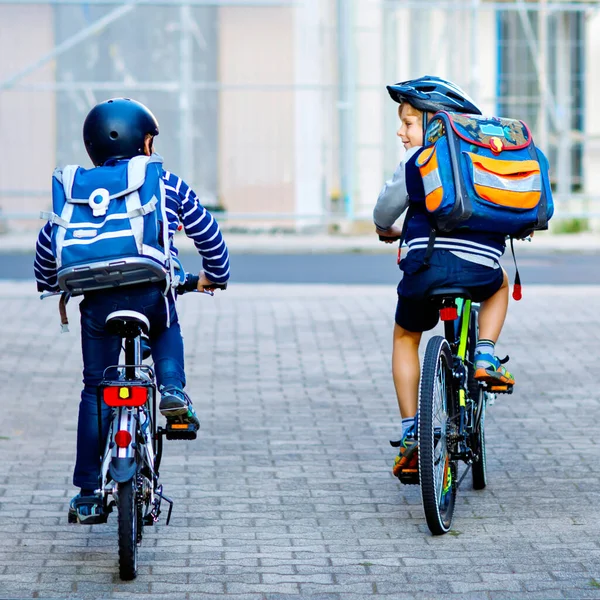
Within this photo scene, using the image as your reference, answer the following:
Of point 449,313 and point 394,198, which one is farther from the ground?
point 394,198

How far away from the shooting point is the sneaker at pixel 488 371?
5.52 m

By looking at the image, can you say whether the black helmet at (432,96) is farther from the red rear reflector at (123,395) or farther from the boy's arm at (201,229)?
the red rear reflector at (123,395)

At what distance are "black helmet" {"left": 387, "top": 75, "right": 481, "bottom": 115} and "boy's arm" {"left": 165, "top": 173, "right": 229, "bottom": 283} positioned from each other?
38.4 inches

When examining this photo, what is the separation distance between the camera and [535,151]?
5.36 m

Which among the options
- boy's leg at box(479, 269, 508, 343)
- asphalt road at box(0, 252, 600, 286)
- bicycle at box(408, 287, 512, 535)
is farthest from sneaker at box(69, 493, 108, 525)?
asphalt road at box(0, 252, 600, 286)

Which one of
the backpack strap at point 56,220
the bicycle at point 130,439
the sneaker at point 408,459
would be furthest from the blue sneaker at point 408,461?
the backpack strap at point 56,220

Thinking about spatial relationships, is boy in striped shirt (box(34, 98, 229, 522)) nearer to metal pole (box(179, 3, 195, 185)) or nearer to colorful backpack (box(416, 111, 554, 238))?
colorful backpack (box(416, 111, 554, 238))

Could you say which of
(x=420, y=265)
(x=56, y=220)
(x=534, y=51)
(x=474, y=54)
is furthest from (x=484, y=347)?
(x=534, y=51)

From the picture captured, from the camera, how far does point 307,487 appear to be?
604 cm

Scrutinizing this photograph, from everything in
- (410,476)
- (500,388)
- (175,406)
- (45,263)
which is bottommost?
(410,476)

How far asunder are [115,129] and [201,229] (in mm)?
453

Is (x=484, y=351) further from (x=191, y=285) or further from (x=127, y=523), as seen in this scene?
(x=127, y=523)

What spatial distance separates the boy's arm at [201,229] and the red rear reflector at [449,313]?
2.85ft

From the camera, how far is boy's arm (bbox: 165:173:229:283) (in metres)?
4.89
